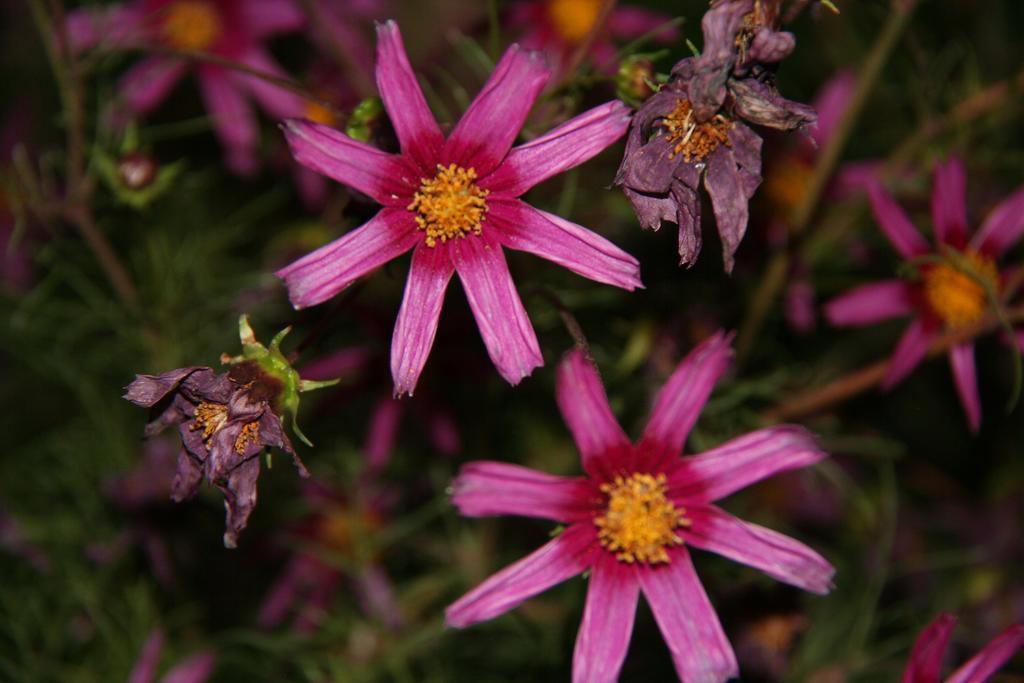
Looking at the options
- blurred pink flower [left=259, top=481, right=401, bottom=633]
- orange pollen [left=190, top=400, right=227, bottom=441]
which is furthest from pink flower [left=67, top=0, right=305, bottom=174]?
orange pollen [left=190, top=400, right=227, bottom=441]

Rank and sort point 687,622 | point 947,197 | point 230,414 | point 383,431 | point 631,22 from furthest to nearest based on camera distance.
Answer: point 631,22, point 383,431, point 947,197, point 687,622, point 230,414

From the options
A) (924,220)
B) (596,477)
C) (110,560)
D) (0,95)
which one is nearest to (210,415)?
(596,477)

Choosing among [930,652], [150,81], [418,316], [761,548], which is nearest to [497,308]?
[418,316]

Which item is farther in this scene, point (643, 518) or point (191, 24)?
point (191, 24)

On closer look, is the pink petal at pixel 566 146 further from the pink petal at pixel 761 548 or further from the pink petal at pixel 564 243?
the pink petal at pixel 761 548

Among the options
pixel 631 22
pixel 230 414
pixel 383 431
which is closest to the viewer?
pixel 230 414

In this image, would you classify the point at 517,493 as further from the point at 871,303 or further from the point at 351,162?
the point at 871,303

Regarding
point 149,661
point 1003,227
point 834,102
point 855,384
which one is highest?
point 834,102

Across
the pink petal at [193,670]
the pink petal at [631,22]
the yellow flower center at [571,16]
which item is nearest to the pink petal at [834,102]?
the pink petal at [631,22]
